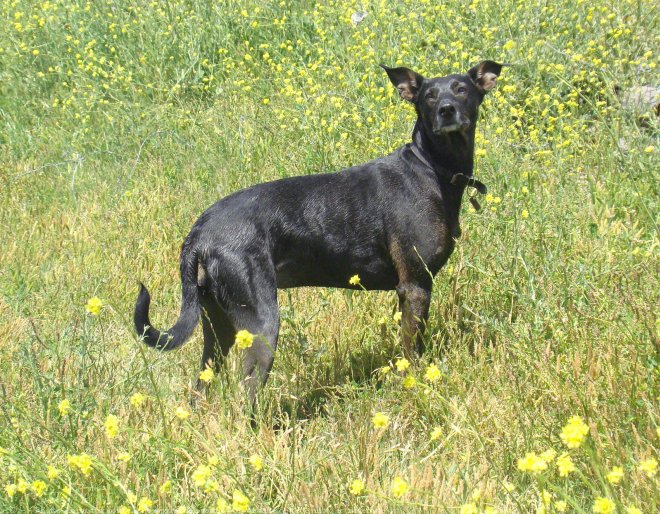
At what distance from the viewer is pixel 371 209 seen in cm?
446

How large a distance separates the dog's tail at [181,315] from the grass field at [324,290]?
18 cm

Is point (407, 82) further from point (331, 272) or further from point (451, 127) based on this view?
point (331, 272)

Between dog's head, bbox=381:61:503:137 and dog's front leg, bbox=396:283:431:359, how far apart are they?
0.80 meters

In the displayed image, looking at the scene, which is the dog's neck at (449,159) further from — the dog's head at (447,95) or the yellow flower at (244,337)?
the yellow flower at (244,337)

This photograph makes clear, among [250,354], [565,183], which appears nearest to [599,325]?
[250,354]

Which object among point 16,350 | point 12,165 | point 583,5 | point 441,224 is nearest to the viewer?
point 441,224

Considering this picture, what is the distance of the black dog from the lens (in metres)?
4.05

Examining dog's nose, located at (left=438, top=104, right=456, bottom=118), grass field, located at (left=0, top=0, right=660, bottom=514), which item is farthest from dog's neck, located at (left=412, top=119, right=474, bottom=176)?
grass field, located at (left=0, top=0, right=660, bottom=514)

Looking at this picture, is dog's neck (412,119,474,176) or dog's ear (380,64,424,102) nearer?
dog's neck (412,119,474,176)

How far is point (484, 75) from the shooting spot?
4879mm

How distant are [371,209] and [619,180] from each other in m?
2.06

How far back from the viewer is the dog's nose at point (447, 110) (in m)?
4.44

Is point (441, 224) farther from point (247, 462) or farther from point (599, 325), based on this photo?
point (247, 462)

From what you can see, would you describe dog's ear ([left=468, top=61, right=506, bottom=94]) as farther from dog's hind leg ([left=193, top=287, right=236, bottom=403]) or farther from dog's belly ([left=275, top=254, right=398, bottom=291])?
dog's hind leg ([left=193, top=287, right=236, bottom=403])
